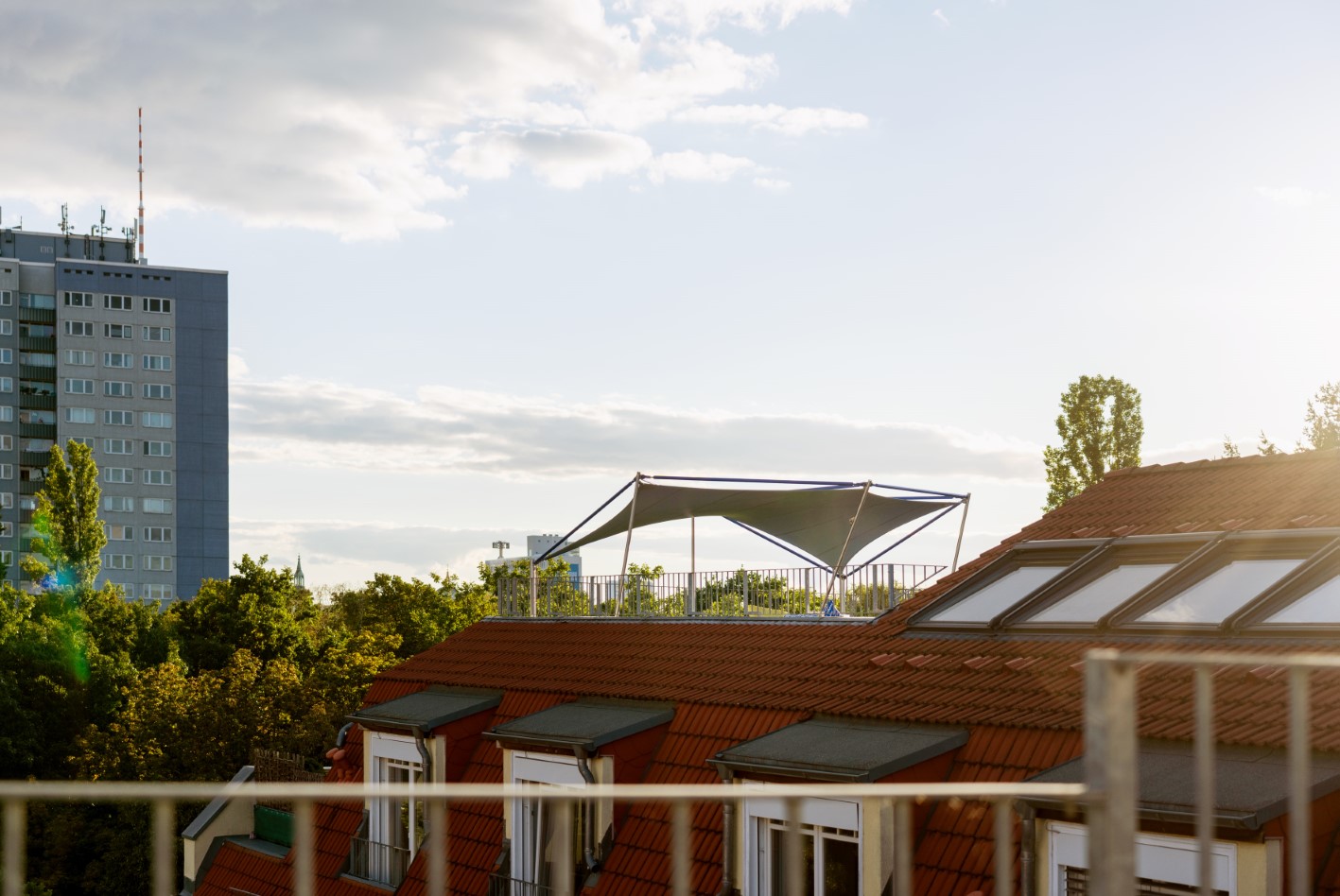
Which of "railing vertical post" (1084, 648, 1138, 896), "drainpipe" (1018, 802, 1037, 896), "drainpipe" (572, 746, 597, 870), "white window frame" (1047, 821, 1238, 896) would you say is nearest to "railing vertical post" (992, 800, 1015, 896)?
"railing vertical post" (1084, 648, 1138, 896)

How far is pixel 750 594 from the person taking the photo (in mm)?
17484

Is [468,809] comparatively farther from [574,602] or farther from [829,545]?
[829,545]

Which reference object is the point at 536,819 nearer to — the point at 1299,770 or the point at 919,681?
the point at 919,681

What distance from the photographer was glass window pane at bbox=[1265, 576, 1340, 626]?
945 cm

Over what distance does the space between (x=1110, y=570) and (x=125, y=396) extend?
372 feet

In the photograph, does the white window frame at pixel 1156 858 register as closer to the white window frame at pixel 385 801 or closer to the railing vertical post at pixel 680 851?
the railing vertical post at pixel 680 851

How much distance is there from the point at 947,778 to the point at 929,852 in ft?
1.82

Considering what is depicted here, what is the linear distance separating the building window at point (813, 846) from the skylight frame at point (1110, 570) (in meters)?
→ 2.48

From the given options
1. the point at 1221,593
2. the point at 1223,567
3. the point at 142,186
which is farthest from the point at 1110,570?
the point at 142,186

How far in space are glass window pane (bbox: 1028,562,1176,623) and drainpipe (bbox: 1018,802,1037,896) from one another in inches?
111

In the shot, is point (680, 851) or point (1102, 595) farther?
point (1102, 595)

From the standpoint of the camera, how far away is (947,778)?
10344mm

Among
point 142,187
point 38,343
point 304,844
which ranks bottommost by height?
point 304,844

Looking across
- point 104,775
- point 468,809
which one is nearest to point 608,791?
point 468,809
